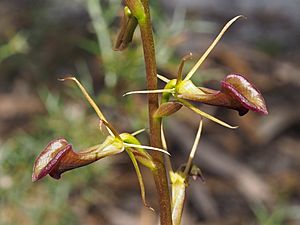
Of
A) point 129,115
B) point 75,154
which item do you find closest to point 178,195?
point 75,154

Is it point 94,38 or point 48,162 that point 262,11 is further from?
point 48,162

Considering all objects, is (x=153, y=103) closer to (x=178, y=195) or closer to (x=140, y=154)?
(x=140, y=154)

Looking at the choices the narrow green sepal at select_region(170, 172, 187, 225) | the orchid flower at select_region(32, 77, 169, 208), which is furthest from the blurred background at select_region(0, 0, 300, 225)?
the orchid flower at select_region(32, 77, 169, 208)

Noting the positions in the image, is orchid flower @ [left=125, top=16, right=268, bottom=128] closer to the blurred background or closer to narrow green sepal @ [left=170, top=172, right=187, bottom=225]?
narrow green sepal @ [left=170, top=172, right=187, bottom=225]

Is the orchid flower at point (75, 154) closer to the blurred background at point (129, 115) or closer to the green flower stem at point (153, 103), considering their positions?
the green flower stem at point (153, 103)

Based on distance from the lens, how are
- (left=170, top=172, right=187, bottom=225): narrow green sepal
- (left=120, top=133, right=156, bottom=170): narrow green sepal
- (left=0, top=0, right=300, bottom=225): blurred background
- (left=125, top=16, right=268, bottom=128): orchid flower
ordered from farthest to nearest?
1. (left=0, top=0, right=300, bottom=225): blurred background
2. (left=170, top=172, right=187, bottom=225): narrow green sepal
3. (left=120, top=133, right=156, bottom=170): narrow green sepal
4. (left=125, top=16, right=268, bottom=128): orchid flower

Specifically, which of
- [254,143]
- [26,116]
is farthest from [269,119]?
[26,116]

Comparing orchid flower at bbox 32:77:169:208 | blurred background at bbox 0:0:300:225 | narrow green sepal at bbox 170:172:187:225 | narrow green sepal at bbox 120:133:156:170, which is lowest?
blurred background at bbox 0:0:300:225

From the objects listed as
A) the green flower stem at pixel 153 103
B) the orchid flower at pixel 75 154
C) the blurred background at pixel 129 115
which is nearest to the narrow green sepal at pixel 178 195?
the green flower stem at pixel 153 103
